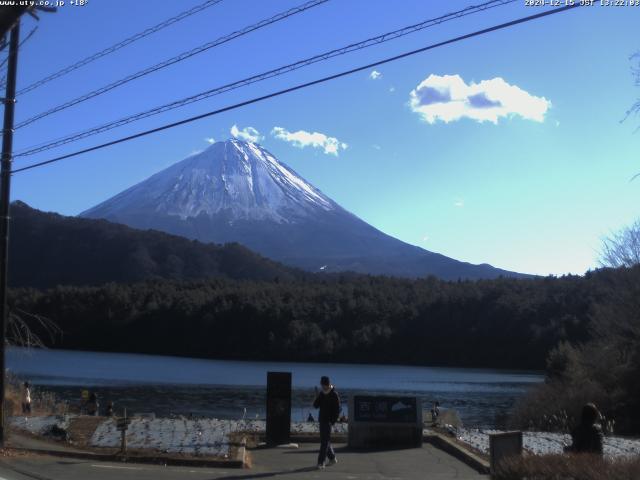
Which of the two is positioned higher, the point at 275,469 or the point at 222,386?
the point at 222,386

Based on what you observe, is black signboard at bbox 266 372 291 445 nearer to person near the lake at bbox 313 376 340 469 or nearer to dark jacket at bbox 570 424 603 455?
person near the lake at bbox 313 376 340 469

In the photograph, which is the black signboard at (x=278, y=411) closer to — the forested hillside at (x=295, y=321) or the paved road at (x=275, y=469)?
the paved road at (x=275, y=469)

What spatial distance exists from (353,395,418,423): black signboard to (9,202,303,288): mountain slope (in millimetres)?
157245

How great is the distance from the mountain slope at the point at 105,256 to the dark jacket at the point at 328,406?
159537mm

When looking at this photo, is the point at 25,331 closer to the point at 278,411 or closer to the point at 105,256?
the point at 278,411

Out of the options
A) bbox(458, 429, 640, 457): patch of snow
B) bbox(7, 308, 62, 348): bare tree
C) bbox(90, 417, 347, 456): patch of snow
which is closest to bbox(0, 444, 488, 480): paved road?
bbox(90, 417, 347, 456): patch of snow

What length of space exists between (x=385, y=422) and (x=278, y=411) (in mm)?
1992

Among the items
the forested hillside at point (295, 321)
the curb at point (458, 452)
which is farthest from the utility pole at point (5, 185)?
the forested hillside at point (295, 321)

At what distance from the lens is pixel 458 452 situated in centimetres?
1485

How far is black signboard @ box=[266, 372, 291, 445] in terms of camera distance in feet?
51.0

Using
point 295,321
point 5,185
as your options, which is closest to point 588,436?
point 5,185

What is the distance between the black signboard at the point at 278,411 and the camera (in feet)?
51.0

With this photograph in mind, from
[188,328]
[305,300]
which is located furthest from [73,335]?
[305,300]

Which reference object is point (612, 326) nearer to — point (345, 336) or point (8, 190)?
point (8, 190)
